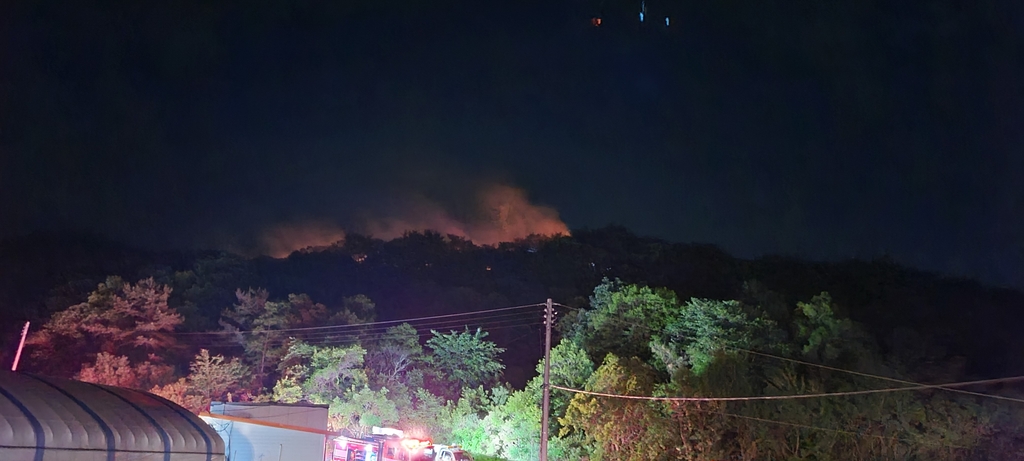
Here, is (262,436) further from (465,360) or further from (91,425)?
(465,360)

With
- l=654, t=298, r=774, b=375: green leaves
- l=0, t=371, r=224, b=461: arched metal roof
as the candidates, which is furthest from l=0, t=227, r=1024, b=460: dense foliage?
l=0, t=371, r=224, b=461: arched metal roof

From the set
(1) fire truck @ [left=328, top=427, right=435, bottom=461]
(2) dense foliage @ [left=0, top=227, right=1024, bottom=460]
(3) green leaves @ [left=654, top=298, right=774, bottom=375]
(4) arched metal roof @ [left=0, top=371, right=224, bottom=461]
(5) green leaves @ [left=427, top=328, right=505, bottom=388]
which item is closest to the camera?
(4) arched metal roof @ [left=0, top=371, right=224, bottom=461]

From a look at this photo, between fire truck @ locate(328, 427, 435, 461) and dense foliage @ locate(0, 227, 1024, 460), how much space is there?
23.9ft

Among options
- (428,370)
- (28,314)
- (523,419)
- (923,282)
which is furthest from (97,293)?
(923,282)

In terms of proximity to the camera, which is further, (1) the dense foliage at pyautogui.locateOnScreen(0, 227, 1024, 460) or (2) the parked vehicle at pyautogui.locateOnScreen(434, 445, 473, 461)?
(2) the parked vehicle at pyautogui.locateOnScreen(434, 445, 473, 461)

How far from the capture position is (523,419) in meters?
35.3

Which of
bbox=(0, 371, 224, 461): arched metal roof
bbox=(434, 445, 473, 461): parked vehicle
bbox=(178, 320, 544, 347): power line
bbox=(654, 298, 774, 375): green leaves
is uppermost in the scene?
bbox=(178, 320, 544, 347): power line

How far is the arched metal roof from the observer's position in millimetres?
12242

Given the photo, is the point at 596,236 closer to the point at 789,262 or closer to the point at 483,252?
the point at 483,252

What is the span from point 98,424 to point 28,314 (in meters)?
45.3

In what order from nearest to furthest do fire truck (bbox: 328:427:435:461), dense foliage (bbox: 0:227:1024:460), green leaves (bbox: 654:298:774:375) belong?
→ fire truck (bbox: 328:427:435:461) < dense foliage (bbox: 0:227:1024:460) < green leaves (bbox: 654:298:774:375)

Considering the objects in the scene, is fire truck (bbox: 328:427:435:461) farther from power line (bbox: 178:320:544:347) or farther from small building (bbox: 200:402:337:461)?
power line (bbox: 178:320:544:347)

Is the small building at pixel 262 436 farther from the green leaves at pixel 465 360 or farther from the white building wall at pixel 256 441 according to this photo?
the green leaves at pixel 465 360

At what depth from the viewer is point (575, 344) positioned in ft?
126
